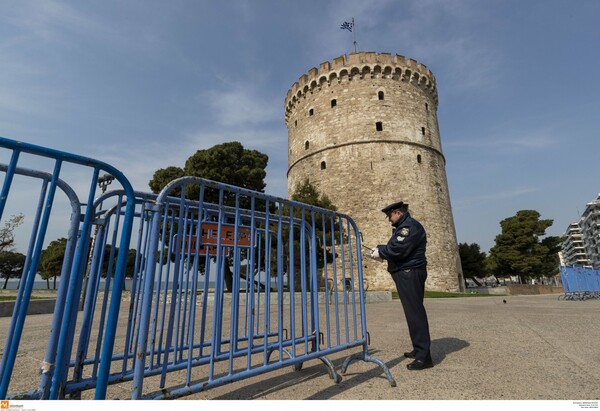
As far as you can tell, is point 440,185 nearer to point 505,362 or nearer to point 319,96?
point 319,96

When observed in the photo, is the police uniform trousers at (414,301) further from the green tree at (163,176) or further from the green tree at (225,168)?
the green tree at (163,176)

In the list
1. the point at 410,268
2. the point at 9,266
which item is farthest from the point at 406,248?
Result: the point at 9,266

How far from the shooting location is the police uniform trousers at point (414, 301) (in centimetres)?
308

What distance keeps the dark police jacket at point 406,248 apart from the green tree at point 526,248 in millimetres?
Result: 34176

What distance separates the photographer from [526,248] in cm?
3216

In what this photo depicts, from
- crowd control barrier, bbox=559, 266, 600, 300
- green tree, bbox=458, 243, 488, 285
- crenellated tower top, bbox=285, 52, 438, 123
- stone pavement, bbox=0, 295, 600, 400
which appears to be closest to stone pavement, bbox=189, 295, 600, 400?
stone pavement, bbox=0, 295, 600, 400

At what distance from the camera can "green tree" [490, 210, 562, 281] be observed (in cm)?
3102

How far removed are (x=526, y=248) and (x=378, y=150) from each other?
824 inches

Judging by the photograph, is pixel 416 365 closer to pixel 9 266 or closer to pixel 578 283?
pixel 578 283

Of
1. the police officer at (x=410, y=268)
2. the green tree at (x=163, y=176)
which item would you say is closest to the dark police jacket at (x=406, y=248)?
the police officer at (x=410, y=268)

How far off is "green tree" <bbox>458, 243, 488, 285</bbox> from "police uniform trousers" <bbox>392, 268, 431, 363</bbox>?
3437 cm

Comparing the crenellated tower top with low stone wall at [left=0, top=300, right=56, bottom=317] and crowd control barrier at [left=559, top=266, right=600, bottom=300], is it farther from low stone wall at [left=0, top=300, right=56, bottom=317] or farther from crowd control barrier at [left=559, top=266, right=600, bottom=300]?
low stone wall at [left=0, top=300, right=56, bottom=317]

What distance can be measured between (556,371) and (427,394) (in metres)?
1.27

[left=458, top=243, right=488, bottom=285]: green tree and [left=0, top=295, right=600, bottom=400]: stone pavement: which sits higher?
[left=458, top=243, right=488, bottom=285]: green tree
